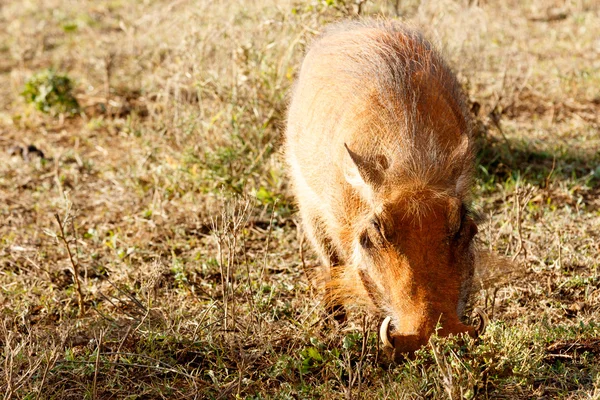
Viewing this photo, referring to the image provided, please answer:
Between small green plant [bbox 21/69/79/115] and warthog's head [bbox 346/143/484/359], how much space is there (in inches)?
170

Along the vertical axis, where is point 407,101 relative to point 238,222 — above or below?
above

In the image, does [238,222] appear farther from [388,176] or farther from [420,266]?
[420,266]

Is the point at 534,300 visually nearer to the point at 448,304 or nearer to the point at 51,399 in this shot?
the point at 448,304

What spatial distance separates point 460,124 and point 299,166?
3.01ft

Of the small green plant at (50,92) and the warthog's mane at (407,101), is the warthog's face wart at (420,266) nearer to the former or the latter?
the warthog's mane at (407,101)

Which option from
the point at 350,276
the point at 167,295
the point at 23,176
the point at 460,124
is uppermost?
the point at 460,124

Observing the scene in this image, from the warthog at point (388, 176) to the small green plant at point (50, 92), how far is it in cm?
319

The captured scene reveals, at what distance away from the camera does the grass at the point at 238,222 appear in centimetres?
338

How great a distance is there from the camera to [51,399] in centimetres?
326

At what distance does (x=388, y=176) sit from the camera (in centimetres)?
340

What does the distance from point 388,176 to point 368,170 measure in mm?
88

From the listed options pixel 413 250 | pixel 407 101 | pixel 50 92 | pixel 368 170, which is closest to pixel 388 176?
pixel 368 170

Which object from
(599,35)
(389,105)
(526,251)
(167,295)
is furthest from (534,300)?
(599,35)

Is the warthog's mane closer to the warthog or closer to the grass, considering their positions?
the warthog
